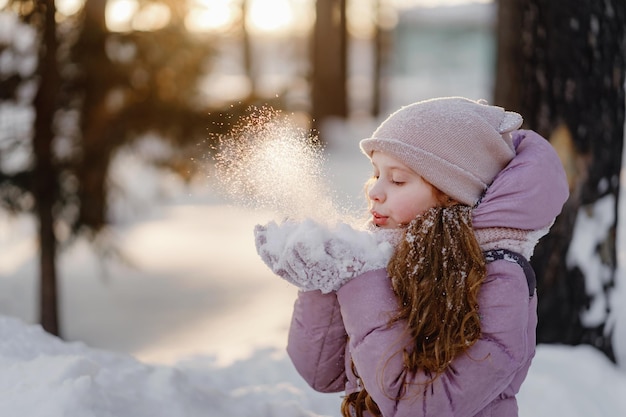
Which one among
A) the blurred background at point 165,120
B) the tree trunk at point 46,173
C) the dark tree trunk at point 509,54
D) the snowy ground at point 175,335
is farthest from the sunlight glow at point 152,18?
the dark tree trunk at point 509,54

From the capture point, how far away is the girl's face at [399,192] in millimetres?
1828

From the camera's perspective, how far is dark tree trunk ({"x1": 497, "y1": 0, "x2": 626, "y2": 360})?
338 cm

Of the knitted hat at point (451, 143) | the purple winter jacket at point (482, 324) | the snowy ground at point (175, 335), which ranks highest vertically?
the knitted hat at point (451, 143)

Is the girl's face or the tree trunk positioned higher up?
the girl's face

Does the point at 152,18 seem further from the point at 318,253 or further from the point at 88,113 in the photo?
the point at 318,253

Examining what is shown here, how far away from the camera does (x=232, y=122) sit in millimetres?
5664

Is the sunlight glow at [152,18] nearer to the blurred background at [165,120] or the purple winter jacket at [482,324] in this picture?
the blurred background at [165,120]

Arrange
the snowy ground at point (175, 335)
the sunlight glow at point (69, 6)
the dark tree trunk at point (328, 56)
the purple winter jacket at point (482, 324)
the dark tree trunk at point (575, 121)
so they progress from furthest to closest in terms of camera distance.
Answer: the dark tree trunk at point (328, 56)
the sunlight glow at point (69, 6)
the dark tree trunk at point (575, 121)
the snowy ground at point (175, 335)
the purple winter jacket at point (482, 324)

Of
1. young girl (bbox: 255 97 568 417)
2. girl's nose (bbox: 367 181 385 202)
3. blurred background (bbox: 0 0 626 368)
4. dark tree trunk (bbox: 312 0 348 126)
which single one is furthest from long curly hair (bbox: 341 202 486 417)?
dark tree trunk (bbox: 312 0 348 126)

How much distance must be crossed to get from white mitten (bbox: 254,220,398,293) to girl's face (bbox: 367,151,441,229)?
0.11m

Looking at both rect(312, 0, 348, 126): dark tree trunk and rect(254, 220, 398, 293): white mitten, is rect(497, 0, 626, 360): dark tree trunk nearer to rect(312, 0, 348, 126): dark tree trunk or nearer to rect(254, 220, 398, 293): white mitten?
rect(254, 220, 398, 293): white mitten

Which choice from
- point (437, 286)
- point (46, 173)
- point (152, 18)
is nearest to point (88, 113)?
point (46, 173)

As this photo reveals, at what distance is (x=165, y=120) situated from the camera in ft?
20.0

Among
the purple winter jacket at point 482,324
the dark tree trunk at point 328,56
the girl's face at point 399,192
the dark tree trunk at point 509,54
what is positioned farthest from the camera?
the dark tree trunk at point 328,56
